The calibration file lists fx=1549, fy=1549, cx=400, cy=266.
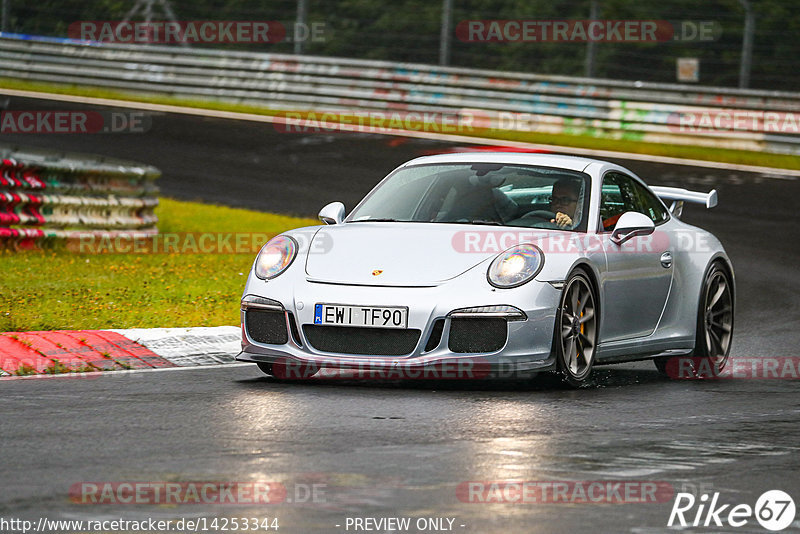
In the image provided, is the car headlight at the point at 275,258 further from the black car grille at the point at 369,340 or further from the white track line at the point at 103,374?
the white track line at the point at 103,374

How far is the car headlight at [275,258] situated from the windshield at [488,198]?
0.70 meters

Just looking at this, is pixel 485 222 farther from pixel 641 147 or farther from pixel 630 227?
pixel 641 147

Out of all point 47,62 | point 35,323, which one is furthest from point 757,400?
point 47,62

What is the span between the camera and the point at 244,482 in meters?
5.51

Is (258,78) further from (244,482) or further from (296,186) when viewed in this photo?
(244,482)

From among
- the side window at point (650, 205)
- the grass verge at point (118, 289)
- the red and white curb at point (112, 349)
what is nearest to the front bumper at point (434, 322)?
the red and white curb at point (112, 349)

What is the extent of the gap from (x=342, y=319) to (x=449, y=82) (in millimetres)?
16635

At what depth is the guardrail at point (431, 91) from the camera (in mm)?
22484

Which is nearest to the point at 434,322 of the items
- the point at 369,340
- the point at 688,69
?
the point at 369,340

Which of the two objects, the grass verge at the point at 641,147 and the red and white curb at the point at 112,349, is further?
the grass verge at the point at 641,147

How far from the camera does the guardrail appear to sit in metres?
22.5

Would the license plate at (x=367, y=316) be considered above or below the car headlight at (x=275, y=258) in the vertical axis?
below

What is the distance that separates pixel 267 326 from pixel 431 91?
1654cm

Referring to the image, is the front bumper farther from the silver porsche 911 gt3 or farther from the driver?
the driver
